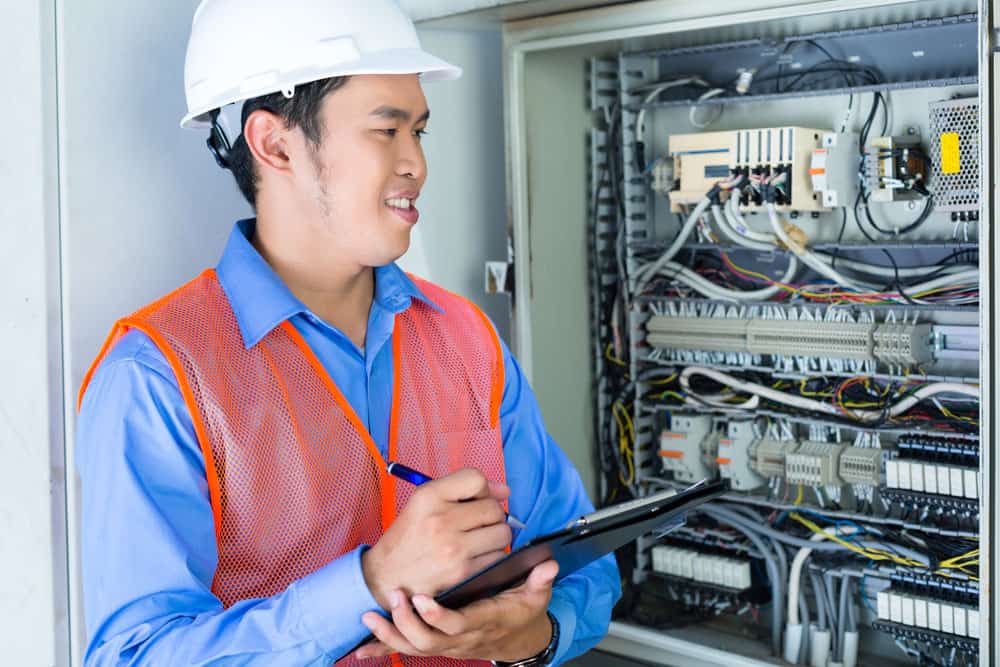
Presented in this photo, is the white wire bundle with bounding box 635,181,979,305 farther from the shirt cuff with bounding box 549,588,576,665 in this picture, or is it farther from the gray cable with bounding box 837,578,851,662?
the shirt cuff with bounding box 549,588,576,665

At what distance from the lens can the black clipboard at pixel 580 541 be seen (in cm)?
118

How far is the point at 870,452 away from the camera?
8.13ft

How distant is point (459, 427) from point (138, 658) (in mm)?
587

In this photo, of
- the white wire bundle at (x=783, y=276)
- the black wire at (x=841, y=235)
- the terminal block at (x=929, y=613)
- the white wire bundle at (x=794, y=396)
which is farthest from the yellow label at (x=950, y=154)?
the terminal block at (x=929, y=613)

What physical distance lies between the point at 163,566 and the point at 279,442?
230 mm

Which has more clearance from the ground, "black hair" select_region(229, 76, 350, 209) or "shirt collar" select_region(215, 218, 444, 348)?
"black hair" select_region(229, 76, 350, 209)

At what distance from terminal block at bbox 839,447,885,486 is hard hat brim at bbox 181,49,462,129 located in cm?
144

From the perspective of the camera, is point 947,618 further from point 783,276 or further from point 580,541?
point 580,541

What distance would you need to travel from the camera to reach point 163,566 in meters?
1.24

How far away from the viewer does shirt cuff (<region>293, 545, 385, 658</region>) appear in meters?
1.21

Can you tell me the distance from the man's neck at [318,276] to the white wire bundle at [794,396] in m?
1.34

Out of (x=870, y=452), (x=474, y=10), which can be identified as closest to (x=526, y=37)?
(x=474, y=10)

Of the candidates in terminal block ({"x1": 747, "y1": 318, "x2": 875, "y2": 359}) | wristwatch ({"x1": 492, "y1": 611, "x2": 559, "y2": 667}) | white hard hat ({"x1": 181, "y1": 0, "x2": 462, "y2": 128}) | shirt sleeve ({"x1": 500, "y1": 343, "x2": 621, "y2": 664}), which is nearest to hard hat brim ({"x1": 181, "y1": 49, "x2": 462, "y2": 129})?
white hard hat ({"x1": 181, "y1": 0, "x2": 462, "y2": 128})

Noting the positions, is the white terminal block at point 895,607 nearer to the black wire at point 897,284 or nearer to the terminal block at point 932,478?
the terminal block at point 932,478
